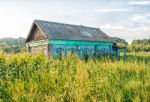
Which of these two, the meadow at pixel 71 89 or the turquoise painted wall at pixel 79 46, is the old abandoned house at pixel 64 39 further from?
the meadow at pixel 71 89

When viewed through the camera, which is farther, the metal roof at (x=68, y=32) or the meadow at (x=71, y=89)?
the metal roof at (x=68, y=32)

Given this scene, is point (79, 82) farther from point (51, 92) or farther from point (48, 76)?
point (48, 76)

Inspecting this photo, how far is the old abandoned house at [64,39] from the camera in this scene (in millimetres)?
21234

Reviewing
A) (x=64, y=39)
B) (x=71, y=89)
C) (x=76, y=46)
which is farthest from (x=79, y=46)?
(x=71, y=89)

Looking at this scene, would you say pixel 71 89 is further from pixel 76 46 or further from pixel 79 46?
pixel 79 46

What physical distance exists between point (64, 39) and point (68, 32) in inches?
69.3

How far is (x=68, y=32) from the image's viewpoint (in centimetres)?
2323

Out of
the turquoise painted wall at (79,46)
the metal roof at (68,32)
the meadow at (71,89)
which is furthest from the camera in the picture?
the metal roof at (68,32)

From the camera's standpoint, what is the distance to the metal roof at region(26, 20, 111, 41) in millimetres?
21578

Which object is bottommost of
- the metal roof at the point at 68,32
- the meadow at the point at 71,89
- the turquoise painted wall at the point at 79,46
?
the meadow at the point at 71,89

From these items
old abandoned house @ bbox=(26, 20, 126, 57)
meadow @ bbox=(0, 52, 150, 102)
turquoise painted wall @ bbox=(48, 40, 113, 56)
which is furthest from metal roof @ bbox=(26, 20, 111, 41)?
meadow @ bbox=(0, 52, 150, 102)

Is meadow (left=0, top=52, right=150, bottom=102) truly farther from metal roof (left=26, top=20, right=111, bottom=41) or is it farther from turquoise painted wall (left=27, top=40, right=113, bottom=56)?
metal roof (left=26, top=20, right=111, bottom=41)

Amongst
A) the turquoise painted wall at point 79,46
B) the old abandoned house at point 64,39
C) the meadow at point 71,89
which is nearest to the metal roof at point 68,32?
the old abandoned house at point 64,39

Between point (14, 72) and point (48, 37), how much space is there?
12.6m
